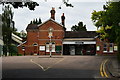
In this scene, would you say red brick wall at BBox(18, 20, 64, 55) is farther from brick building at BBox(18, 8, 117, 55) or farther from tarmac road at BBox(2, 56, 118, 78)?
tarmac road at BBox(2, 56, 118, 78)

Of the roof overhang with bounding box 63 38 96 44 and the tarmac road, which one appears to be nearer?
the tarmac road

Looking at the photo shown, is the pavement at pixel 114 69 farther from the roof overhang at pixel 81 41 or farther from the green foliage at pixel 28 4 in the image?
the roof overhang at pixel 81 41

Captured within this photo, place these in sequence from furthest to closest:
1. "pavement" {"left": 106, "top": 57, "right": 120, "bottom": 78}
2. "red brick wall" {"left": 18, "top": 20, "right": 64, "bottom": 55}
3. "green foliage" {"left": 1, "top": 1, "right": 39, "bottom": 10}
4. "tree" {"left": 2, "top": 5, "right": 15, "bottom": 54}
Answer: "red brick wall" {"left": 18, "top": 20, "right": 64, "bottom": 55}
"tree" {"left": 2, "top": 5, "right": 15, "bottom": 54}
"green foliage" {"left": 1, "top": 1, "right": 39, "bottom": 10}
"pavement" {"left": 106, "top": 57, "right": 120, "bottom": 78}

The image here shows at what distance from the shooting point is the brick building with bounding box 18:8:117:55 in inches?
2223

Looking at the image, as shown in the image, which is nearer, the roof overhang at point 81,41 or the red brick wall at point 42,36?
the roof overhang at point 81,41

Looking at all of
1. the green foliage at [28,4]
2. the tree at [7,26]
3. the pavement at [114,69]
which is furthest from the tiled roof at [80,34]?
the green foliage at [28,4]

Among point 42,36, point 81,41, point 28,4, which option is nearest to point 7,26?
point 42,36

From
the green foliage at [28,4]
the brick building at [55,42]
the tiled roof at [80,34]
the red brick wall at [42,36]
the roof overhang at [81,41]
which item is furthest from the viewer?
the tiled roof at [80,34]

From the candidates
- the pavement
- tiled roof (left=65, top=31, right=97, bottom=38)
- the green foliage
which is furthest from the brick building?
the green foliage

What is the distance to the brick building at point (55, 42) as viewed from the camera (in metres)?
56.5

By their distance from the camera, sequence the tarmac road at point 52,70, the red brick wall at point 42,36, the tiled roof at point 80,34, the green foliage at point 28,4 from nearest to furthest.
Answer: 1. the tarmac road at point 52,70
2. the green foliage at point 28,4
3. the red brick wall at point 42,36
4. the tiled roof at point 80,34

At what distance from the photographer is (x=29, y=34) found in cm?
5850

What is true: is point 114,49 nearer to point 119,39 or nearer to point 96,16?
point 96,16

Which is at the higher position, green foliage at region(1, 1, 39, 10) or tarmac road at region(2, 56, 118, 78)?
green foliage at region(1, 1, 39, 10)
